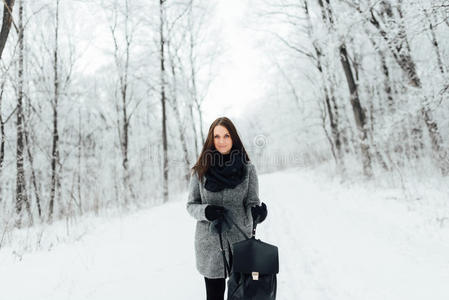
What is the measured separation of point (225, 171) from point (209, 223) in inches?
17.8

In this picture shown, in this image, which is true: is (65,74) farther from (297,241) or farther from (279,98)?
(279,98)

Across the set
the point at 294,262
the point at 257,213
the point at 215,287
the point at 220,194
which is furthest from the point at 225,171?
the point at 294,262

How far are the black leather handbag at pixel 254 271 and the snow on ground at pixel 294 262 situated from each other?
1.37 metres

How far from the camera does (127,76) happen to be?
11.9m

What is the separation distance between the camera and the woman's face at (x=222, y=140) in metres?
1.91

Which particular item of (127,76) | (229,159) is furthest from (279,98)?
(229,159)

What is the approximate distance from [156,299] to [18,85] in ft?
27.2

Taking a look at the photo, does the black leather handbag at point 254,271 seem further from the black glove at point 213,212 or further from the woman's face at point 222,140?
the woman's face at point 222,140

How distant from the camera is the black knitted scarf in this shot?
5.95ft

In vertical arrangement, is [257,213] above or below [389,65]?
below

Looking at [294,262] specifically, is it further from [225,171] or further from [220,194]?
[225,171]

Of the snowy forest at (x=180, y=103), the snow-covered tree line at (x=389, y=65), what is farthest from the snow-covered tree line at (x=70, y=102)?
the snow-covered tree line at (x=389, y=65)

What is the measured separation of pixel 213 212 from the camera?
1.69 meters

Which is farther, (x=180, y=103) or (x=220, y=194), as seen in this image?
(x=180, y=103)
